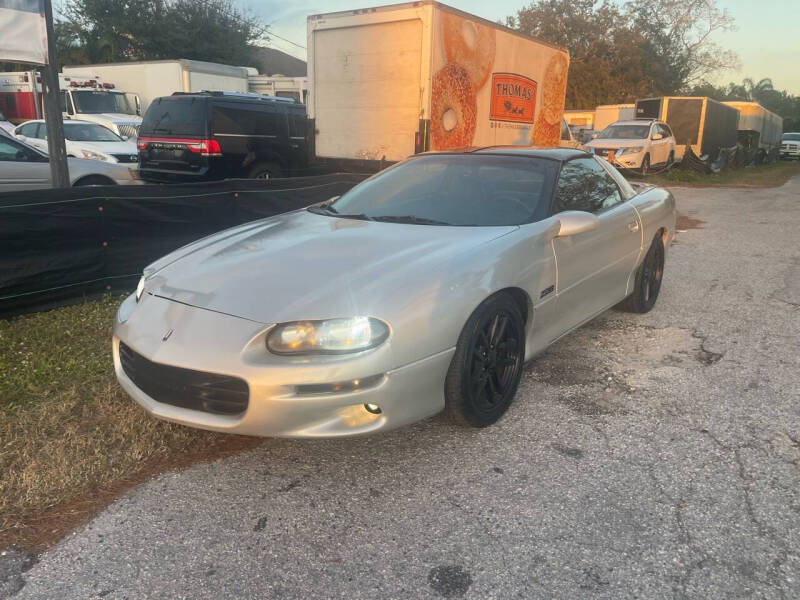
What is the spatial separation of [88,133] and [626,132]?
1526cm

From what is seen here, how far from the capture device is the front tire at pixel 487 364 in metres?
3.01

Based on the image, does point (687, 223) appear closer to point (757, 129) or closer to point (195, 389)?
point (195, 389)

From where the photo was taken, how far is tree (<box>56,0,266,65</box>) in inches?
1312

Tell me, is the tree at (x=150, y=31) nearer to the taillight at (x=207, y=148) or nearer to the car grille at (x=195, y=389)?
the taillight at (x=207, y=148)

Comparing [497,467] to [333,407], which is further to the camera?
[497,467]

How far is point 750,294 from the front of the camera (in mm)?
6090

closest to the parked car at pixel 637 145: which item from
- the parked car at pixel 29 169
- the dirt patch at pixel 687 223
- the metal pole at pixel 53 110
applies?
the dirt patch at pixel 687 223

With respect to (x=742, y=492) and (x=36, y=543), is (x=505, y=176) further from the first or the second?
(x=36, y=543)

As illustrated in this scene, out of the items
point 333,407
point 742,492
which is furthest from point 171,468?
point 742,492

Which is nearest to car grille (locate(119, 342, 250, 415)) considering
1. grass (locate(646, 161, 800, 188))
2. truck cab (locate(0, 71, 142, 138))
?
truck cab (locate(0, 71, 142, 138))

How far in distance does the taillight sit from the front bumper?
764 cm

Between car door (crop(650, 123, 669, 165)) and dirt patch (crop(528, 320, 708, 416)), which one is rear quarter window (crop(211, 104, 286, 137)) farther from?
car door (crop(650, 123, 669, 165))

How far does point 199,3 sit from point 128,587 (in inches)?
1483

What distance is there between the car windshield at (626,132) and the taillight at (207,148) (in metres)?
14.1
